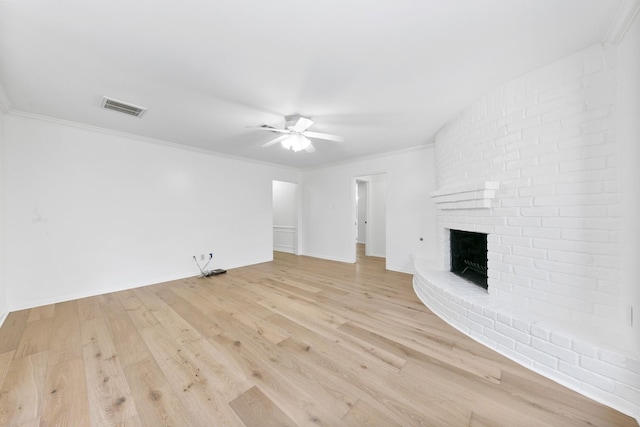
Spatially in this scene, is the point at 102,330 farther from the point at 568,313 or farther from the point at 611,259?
the point at 611,259

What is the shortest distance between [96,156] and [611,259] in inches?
214

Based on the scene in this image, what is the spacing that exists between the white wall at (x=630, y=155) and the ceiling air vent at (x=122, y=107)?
4047mm

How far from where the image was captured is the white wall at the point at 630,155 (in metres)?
1.29

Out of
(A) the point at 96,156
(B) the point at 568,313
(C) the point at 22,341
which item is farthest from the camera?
(A) the point at 96,156

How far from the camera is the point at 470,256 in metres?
2.88

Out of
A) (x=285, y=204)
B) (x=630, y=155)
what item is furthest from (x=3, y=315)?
(x=630, y=155)

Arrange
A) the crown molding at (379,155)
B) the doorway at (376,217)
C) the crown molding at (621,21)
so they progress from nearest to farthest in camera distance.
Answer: the crown molding at (621,21), the crown molding at (379,155), the doorway at (376,217)

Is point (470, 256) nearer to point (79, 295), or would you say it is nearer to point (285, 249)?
point (285, 249)

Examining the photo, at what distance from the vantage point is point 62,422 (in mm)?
1226

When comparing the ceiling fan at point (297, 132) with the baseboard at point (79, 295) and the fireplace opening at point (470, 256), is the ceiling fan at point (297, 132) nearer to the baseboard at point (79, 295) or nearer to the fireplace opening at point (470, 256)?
the fireplace opening at point (470, 256)

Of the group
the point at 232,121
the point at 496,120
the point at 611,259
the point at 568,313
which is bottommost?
the point at 568,313

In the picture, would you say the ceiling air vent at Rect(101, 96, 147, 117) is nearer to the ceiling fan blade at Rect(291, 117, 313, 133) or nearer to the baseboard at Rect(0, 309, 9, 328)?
the ceiling fan blade at Rect(291, 117, 313, 133)

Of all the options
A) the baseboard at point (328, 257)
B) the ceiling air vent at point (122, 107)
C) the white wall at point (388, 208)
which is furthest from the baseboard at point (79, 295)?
the white wall at point (388, 208)

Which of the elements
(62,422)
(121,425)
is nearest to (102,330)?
(62,422)
